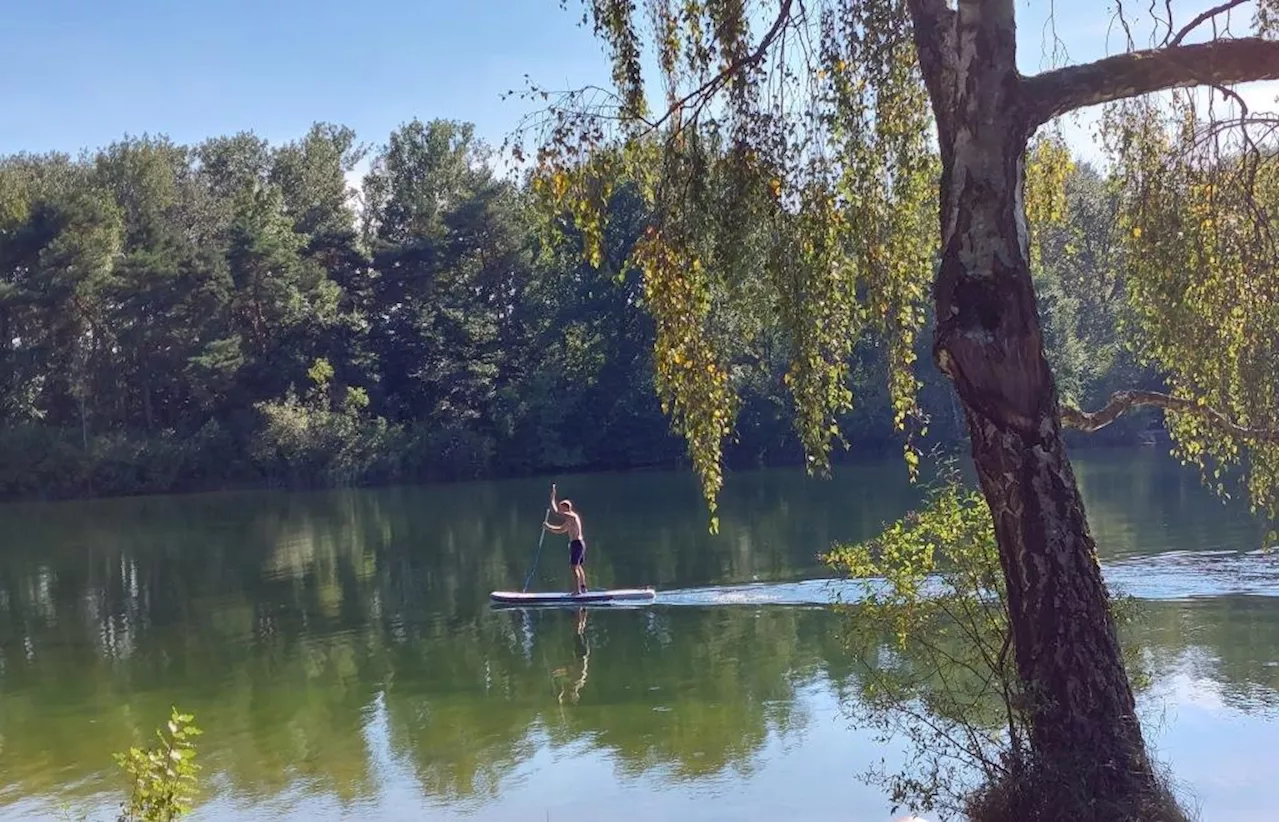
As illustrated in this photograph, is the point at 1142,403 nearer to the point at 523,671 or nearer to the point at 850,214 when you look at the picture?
the point at 850,214

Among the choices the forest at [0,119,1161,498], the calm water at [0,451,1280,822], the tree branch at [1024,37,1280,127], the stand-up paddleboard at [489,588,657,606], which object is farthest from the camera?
the forest at [0,119,1161,498]

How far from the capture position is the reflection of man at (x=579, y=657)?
12742 mm

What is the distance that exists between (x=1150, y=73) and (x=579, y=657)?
34.2 ft

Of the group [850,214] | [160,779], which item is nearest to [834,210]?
[850,214]

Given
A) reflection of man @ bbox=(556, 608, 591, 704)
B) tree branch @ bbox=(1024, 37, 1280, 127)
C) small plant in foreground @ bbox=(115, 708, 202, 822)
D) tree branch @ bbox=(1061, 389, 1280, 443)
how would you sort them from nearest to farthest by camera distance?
1. small plant in foreground @ bbox=(115, 708, 202, 822)
2. tree branch @ bbox=(1024, 37, 1280, 127)
3. tree branch @ bbox=(1061, 389, 1280, 443)
4. reflection of man @ bbox=(556, 608, 591, 704)

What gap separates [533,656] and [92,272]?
112ft

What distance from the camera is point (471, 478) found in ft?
150

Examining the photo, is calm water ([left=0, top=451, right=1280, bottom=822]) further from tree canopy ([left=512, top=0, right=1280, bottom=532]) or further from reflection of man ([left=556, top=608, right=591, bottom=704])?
tree canopy ([left=512, top=0, right=1280, bottom=532])

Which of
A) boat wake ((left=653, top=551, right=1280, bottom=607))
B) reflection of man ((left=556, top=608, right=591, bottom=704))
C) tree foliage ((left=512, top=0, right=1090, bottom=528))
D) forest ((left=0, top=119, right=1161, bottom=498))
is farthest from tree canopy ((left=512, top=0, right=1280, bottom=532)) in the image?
forest ((left=0, top=119, right=1161, bottom=498))

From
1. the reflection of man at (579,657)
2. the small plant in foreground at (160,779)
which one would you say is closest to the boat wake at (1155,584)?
the reflection of man at (579,657)

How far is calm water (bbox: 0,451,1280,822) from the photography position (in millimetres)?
9750

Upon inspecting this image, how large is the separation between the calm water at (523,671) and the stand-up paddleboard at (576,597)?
351 millimetres

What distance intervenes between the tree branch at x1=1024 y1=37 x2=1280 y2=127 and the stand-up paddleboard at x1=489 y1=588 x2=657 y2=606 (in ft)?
40.9

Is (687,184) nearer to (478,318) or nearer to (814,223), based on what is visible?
(814,223)
